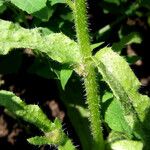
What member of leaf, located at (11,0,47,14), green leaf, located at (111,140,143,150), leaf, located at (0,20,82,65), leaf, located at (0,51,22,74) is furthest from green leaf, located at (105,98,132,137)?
leaf, located at (0,51,22,74)

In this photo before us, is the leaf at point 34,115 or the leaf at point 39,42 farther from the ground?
the leaf at point 39,42

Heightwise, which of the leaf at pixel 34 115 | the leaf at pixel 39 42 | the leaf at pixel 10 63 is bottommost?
the leaf at pixel 10 63

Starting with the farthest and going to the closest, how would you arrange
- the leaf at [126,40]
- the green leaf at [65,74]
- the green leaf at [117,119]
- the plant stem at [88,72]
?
the leaf at [126,40] < the green leaf at [117,119] < the green leaf at [65,74] < the plant stem at [88,72]

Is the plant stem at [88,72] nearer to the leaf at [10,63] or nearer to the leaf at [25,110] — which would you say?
the leaf at [25,110]

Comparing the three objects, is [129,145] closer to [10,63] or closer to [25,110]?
[25,110]

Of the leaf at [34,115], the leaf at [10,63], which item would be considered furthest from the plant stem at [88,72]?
the leaf at [10,63]

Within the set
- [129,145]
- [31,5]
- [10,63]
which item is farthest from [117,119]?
[10,63]

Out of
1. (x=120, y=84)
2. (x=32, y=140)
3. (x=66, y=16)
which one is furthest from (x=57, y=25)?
(x=32, y=140)
